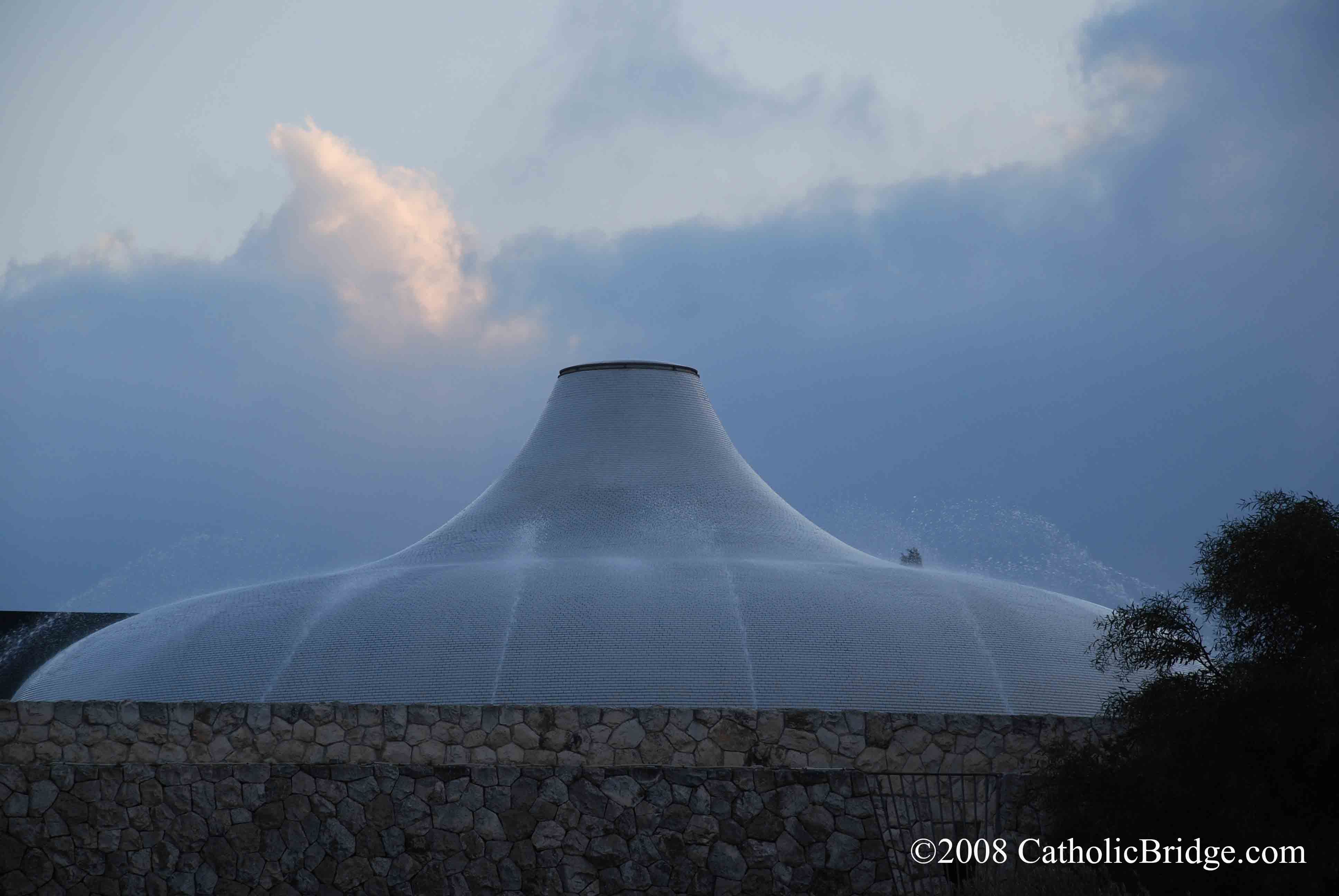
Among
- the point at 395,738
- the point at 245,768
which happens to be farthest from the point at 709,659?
the point at 245,768

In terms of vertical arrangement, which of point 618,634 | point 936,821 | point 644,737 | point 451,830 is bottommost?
point 451,830

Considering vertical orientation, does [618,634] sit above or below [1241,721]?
above

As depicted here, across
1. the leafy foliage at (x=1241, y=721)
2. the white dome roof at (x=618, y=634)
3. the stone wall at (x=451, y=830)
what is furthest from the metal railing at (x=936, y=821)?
the white dome roof at (x=618, y=634)

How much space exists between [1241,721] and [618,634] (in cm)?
672

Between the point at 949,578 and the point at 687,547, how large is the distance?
3.10 meters

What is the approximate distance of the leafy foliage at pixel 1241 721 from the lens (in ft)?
24.4

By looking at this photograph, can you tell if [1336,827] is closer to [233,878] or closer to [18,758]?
[233,878]

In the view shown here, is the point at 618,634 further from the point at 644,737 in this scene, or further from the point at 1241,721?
the point at 1241,721

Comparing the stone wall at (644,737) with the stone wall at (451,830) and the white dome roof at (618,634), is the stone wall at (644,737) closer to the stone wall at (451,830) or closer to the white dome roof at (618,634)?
the stone wall at (451,830)

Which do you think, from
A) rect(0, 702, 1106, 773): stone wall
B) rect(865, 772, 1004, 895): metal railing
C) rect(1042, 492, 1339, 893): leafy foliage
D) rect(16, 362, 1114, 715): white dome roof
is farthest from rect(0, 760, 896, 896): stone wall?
rect(16, 362, 1114, 715): white dome roof

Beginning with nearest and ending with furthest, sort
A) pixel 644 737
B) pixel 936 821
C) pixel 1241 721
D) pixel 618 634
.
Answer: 1. pixel 1241 721
2. pixel 936 821
3. pixel 644 737
4. pixel 618 634

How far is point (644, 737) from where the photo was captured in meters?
10.8

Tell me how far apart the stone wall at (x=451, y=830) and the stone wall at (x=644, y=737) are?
27.1 inches

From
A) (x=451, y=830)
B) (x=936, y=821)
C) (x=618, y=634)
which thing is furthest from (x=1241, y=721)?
(x=618, y=634)
